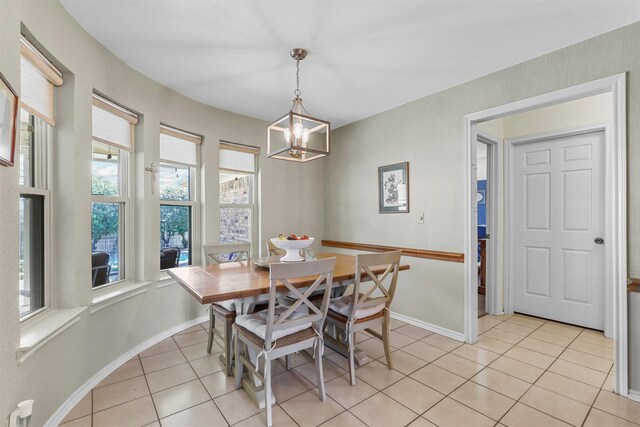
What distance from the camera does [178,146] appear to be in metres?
3.24

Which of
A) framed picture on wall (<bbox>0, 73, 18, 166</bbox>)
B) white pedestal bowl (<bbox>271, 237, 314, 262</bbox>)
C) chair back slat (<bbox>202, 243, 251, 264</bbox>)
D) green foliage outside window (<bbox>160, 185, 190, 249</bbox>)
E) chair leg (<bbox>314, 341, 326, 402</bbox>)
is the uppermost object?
framed picture on wall (<bbox>0, 73, 18, 166</bbox>)

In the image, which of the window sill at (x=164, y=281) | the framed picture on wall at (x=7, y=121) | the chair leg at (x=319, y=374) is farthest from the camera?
the window sill at (x=164, y=281)

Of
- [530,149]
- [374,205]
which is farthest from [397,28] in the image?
[530,149]

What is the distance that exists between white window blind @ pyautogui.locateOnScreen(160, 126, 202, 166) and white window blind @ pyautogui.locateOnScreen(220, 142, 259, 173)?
0.34 meters

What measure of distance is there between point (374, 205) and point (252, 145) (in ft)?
5.77

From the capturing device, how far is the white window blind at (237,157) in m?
3.69

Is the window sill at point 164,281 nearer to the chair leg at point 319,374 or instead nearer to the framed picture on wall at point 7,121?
the chair leg at point 319,374

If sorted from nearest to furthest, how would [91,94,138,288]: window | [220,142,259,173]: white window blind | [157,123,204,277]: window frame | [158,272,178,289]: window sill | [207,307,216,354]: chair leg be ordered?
[91,94,138,288]: window, [207,307,216,354]: chair leg, [158,272,178,289]: window sill, [157,123,204,277]: window frame, [220,142,259,173]: white window blind

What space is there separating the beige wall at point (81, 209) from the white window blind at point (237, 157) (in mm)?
128

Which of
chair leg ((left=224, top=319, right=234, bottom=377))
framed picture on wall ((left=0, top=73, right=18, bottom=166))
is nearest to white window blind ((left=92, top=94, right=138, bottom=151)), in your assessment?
framed picture on wall ((left=0, top=73, right=18, bottom=166))

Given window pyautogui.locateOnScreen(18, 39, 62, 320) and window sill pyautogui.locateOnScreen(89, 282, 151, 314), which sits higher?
window pyautogui.locateOnScreen(18, 39, 62, 320)

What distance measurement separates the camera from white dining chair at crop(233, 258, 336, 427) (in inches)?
67.3

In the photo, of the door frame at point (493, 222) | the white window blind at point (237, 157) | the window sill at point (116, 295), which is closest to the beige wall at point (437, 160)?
the door frame at point (493, 222)

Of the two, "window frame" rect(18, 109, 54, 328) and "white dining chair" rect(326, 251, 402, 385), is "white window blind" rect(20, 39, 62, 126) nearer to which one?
"window frame" rect(18, 109, 54, 328)
